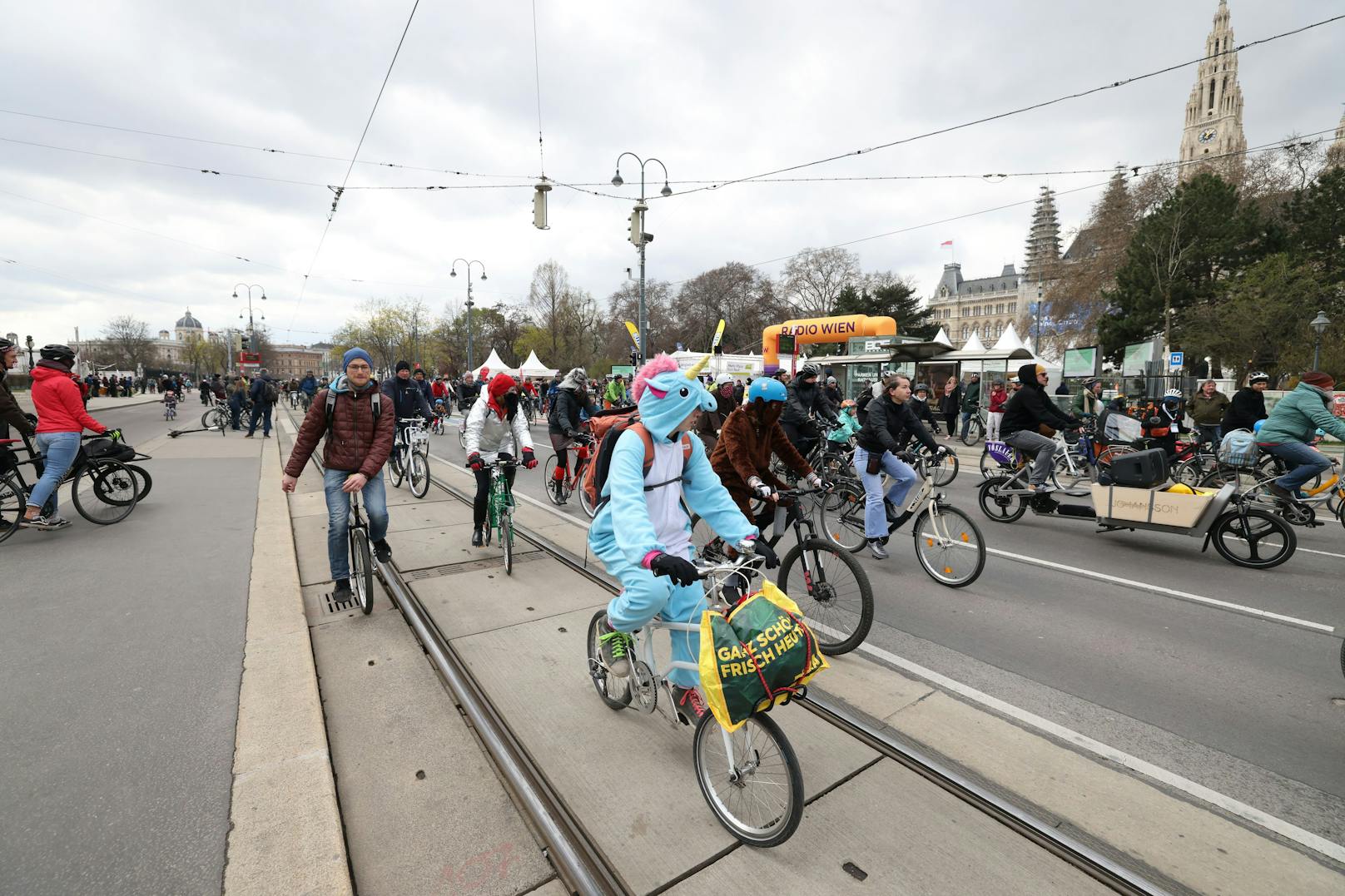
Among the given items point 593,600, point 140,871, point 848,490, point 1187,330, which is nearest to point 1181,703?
point 848,490

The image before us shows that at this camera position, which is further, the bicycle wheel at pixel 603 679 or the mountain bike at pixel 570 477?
the mountain bike at pixel 570 477

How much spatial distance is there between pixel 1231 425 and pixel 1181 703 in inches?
302

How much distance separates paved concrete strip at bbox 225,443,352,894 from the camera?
219 cm

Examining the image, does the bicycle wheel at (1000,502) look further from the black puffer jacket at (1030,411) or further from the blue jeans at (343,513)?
the blue jeans at (343,513)

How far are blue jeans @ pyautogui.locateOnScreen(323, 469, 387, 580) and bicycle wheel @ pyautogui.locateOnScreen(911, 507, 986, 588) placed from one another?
4.48 m

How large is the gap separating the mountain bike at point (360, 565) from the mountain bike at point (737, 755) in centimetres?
261

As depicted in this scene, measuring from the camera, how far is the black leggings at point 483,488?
20.1 ft

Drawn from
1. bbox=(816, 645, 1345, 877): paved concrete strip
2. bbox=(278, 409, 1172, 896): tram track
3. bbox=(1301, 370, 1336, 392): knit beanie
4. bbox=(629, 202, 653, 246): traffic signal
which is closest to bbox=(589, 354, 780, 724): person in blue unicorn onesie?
bbox=(278, 409, 1172, 896): tram track

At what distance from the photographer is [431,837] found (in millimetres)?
2428

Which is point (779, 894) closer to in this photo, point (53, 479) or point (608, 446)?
point (608, 446)

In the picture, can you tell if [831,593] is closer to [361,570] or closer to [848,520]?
[848,520]

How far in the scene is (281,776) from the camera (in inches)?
106

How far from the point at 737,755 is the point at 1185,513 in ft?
19.2

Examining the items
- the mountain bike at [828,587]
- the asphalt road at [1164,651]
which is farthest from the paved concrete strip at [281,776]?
the asphalt road at [1164,651]
